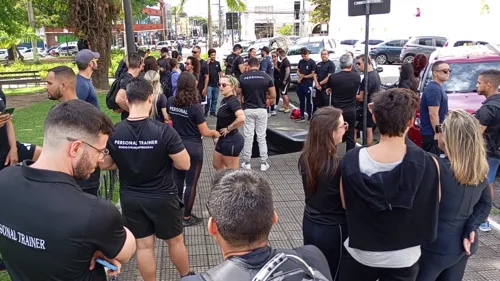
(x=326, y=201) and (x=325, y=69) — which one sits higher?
(x=325, y=69)

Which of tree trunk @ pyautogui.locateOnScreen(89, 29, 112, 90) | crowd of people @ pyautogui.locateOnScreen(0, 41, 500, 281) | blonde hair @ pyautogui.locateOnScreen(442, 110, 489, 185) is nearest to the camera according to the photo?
crowd of people @ pyautogui.locateOnScreen(0, 41, 500, 281)

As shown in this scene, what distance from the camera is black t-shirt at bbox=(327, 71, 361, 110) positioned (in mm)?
7215

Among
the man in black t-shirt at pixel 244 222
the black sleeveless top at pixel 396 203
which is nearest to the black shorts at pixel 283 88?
the black sleeveless top at pixel 396 203

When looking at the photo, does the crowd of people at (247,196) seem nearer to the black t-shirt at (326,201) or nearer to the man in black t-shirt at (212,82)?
the black t-shirt at (326,201)

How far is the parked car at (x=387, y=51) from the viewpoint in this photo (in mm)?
26344

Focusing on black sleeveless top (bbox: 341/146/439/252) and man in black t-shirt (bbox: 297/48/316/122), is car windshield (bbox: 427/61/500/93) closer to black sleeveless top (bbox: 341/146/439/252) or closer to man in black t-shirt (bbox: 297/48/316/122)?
man in black t-shirt (bbox: 297/48/316/122)

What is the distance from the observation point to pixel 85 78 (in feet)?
16.6

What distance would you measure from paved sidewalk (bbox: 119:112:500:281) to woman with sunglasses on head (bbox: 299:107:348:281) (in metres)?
1.73

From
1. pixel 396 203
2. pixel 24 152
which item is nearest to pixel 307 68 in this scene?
pixel 24 152

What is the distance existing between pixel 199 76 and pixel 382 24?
25.8m

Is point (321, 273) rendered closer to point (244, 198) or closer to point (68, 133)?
point (244, 198)

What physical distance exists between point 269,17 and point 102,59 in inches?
2131

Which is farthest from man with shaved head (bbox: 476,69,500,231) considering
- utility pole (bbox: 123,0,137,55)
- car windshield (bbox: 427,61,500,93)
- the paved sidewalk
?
utility pole (bbox: 123,0,137,55)

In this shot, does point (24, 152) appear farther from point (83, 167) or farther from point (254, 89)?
point (254, 89)
